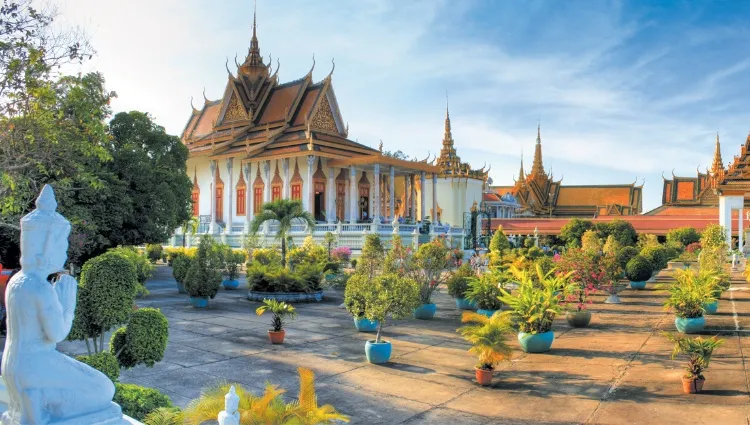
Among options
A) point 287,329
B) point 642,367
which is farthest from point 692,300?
point 287,329

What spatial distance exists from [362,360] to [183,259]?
11208 millimetres

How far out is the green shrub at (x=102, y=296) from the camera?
22.1 ft

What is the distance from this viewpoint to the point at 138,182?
696 inches

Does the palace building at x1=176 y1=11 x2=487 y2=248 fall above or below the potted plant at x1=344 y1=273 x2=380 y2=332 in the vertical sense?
above

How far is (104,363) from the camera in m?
6.07

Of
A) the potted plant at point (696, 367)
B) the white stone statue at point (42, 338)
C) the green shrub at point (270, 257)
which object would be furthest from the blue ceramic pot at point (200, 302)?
the white stone statue at point (42, 338)

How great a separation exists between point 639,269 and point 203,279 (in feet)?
44.4

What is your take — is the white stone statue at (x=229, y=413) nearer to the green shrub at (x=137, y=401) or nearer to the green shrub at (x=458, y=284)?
the green shrub at (x=137, y=401)

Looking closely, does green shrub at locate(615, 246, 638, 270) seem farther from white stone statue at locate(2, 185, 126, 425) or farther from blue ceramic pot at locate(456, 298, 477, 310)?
white stone statue at locate(2, 185, 126, 425)

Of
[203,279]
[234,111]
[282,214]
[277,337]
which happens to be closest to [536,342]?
[277,337]

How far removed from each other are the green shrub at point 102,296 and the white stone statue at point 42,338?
332cm

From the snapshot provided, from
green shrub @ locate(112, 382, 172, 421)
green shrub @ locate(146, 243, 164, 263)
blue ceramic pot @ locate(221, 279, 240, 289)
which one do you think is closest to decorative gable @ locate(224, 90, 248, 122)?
green shrub @ locate(146, 243, 164, 263)

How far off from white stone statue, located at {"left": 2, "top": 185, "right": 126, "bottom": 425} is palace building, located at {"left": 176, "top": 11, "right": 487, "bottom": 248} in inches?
1016

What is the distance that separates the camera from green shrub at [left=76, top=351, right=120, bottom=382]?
235 inches
